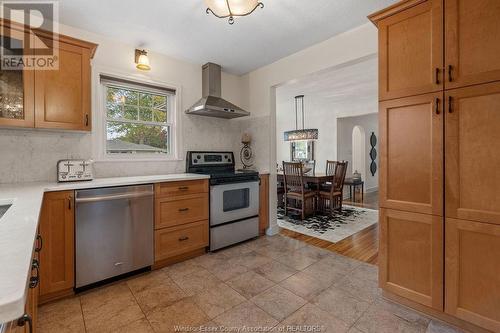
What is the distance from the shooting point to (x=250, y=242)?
3201 mm

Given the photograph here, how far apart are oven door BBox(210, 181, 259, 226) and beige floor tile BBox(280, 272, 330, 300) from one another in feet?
3.49

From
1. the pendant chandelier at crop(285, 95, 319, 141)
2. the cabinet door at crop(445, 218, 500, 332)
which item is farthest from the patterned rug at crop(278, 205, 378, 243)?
the pendant chandelier at crop(285, 95, 319, 141)

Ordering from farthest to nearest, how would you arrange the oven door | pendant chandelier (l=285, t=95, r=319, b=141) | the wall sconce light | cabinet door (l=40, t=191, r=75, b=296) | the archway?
the archway, pendant chandelier (l=285, t=95, r=319, b=141), the oven door, the wall sconce light, cabinet door (l=40, t=191, r=75, b=296)

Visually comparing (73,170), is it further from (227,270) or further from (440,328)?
(440,328)

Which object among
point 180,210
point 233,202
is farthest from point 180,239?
point 233,202

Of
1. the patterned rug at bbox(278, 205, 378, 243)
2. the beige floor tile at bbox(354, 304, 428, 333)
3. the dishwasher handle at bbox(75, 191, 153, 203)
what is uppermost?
the dishwasher handle at bbox(75, 191, 153, 203)

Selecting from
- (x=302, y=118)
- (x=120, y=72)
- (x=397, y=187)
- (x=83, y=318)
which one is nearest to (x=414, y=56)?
(x=397, y=187)

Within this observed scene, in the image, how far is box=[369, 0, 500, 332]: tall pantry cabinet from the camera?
144 cm

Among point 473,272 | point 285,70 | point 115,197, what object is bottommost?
point 473,272

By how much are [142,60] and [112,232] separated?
1877mm

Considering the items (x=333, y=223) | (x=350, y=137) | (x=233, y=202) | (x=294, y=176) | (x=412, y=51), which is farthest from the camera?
(x=350, y=137)

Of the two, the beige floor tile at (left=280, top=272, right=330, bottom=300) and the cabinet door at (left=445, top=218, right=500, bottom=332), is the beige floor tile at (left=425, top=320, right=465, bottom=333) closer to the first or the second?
the cabinet door at (left=445, top=218, right=500, bottom=332)

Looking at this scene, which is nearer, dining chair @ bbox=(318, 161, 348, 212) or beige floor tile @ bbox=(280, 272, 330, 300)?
beige floor tile @ bbox=(280, 272, 330, 300)

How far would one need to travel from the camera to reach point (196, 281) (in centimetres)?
222
